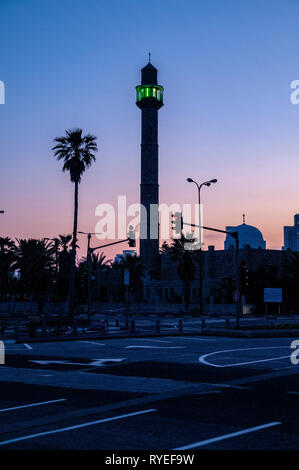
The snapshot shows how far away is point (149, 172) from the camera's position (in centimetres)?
12006

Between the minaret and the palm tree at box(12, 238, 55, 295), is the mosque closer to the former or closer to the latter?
the minaret

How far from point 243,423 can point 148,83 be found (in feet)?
404

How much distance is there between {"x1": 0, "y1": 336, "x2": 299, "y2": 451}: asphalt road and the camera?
367 inches

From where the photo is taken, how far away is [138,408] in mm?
12086

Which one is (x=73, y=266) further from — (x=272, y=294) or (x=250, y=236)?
(x=250, y=236)

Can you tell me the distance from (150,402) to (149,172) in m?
108

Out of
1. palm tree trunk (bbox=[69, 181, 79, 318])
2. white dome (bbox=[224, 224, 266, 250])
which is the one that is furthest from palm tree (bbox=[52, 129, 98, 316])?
white dome (bbox=[224, 224, 266, 250])

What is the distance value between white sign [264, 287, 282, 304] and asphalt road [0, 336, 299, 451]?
58.0m

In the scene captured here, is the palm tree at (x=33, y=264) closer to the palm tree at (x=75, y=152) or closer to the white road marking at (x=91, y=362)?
the palm tree at (x=75, y=152)

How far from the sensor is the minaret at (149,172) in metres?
120

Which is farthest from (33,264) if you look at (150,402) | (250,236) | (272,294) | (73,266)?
(150,402)

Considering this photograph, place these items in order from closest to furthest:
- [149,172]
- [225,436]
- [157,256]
Result: [225,436]
[149,172]
[157,256]

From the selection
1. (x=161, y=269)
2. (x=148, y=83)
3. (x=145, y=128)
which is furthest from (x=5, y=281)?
(x=148, y=83)

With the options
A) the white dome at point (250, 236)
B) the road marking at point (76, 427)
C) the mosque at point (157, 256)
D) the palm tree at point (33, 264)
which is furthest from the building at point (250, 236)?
the road marking at point (76, 427)
